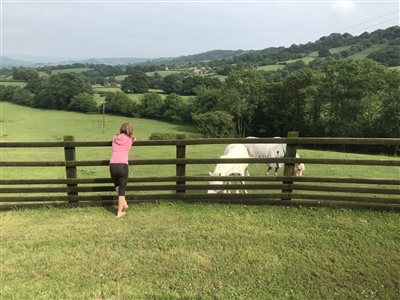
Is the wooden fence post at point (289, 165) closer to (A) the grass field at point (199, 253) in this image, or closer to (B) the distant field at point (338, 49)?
(A) the grass field at point (199, 253)

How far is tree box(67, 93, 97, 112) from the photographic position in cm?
9500

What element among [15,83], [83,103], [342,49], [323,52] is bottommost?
[83,103]

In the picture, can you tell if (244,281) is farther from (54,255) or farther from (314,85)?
(314,85)

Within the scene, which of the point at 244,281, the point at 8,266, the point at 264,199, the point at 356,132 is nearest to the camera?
the point at 244,281

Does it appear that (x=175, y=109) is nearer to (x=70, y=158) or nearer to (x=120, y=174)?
(x=70, y=158)

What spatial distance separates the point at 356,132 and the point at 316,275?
5162 centimetres

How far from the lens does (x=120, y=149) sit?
7590 mm

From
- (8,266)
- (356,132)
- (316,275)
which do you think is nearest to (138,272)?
(8,266)

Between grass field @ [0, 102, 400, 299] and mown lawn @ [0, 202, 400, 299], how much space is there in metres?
0.02

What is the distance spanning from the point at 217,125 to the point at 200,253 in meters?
62.0

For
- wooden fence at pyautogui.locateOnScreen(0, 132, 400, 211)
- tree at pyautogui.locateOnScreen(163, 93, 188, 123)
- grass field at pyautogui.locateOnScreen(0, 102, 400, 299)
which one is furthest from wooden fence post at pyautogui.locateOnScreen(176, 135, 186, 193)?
tree at pyautogui.locateOnScreen(163, 93, 188, 123)

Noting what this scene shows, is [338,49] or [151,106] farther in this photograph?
[338,49]

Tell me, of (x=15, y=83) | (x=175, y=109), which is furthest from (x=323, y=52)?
(x=15, y=83)

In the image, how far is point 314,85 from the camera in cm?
6338
